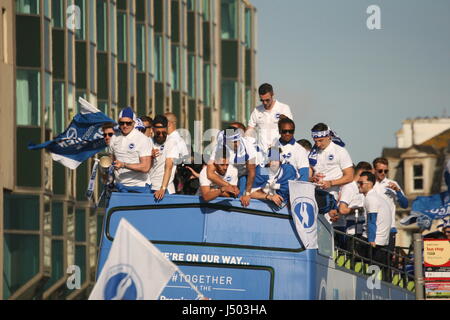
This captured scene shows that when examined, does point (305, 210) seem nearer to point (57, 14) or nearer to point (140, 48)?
point (57, 14)

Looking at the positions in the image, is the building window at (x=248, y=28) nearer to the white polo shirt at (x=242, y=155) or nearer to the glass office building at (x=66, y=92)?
the glass office building at (x=66, y=92)

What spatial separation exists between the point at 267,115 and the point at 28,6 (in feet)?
A: 73.9

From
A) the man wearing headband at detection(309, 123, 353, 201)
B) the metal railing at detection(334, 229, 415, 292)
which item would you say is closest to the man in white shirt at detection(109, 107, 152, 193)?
the metal railing at detection(334, 229, 415, 292)

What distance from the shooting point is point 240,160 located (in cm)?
1819

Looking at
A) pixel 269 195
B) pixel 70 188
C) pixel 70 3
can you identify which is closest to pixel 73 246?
pixel 70 188

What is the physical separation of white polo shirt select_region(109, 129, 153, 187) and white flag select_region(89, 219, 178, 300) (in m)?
4.50

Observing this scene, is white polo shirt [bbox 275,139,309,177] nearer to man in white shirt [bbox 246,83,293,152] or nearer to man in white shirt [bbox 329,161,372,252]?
man in white shirt [bbox 246,83,293,152]

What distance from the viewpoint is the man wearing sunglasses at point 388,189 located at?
2264 cm

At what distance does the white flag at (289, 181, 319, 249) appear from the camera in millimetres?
17562

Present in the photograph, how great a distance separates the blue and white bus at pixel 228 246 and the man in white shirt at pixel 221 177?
0.13 m

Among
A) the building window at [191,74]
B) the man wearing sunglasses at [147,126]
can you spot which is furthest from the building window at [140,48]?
the man wearing sunglasses at [147,126]

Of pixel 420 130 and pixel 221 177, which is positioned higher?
pixel 420 130

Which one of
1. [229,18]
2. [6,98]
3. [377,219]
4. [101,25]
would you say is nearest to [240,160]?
[377,219]

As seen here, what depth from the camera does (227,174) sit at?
18.2 meters
